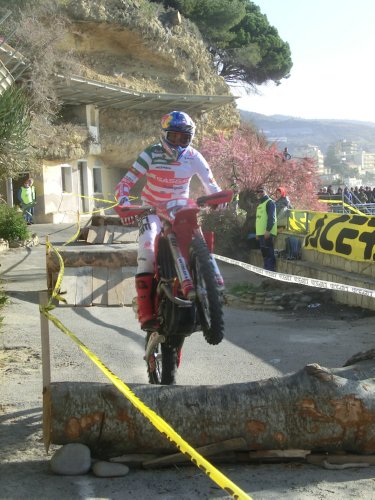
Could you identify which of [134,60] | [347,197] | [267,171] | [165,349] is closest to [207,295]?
[165,349]

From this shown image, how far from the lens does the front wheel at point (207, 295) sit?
4605 mm

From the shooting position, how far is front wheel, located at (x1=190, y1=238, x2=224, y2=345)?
4605mm

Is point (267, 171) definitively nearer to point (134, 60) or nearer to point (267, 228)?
point (267, 228)

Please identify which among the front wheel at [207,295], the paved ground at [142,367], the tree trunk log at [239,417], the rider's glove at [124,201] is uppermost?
the rider's glove at [124,201]

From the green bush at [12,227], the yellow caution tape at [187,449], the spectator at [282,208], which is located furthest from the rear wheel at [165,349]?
the green bush at [12,227]

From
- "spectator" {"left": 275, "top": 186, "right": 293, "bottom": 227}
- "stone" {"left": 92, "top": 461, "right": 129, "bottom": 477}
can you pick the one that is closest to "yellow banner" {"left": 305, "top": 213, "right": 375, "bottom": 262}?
"spectator" {"left": 275, "top": 186, "right": 293, "bottom": 227}

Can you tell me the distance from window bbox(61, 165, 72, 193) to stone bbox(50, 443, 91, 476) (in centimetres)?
2713

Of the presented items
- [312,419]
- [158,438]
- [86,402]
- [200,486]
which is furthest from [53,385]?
[312,419]

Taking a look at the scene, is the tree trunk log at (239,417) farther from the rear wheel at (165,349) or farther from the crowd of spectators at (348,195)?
the crowd of spectators at (348,195)

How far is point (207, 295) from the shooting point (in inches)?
181

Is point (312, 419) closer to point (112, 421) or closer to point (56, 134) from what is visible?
point (112, 421)

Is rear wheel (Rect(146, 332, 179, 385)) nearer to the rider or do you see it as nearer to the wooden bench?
the rider

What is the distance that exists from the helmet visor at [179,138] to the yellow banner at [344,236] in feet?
21.7

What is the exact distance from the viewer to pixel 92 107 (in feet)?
103
